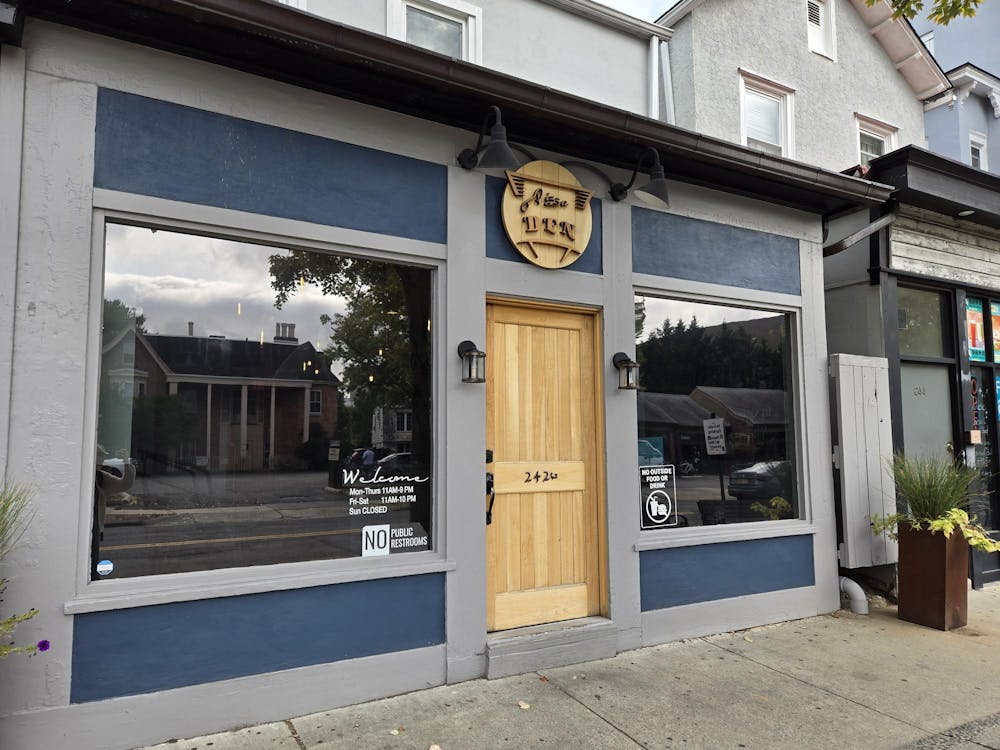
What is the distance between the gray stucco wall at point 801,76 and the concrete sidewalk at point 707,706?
5891 mm

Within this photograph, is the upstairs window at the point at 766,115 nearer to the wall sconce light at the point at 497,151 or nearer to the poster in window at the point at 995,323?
the poster in window at the point at 995,323

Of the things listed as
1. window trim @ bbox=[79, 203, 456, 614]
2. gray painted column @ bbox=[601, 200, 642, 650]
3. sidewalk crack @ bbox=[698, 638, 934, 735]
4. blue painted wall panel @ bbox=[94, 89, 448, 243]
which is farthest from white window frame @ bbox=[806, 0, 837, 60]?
sidewalk crack @ bbox=[698, 638, 934, 735]

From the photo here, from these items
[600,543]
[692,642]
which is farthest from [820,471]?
[600,543]

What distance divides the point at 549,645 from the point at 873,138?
29.9 ft

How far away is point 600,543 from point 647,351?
5.29 ft

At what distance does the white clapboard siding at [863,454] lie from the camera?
19.9ft

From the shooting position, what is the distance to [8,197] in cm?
333

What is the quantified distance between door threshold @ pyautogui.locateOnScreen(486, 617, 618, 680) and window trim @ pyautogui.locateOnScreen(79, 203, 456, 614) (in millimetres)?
656

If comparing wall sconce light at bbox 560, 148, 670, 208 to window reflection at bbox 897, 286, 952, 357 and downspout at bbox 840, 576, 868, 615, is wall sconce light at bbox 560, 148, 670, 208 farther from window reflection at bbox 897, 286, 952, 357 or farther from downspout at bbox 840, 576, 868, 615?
downspout at bbox 840, 576, 868, 615

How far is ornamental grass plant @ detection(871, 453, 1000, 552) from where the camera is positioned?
5.54 metres

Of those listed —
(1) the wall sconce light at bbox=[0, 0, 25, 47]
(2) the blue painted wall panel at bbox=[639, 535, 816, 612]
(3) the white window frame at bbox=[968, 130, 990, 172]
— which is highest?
(3) the white window frame at bbox=[968, 130, 990, 172]

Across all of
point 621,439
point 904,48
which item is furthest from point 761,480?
point 904,48

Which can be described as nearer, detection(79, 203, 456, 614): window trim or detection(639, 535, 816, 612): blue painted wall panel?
detection(79, 203, 456, 614): window trim

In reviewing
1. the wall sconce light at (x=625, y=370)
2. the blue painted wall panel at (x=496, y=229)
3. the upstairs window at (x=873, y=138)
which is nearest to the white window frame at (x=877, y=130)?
the upstairs window at (x=873, y=138)
